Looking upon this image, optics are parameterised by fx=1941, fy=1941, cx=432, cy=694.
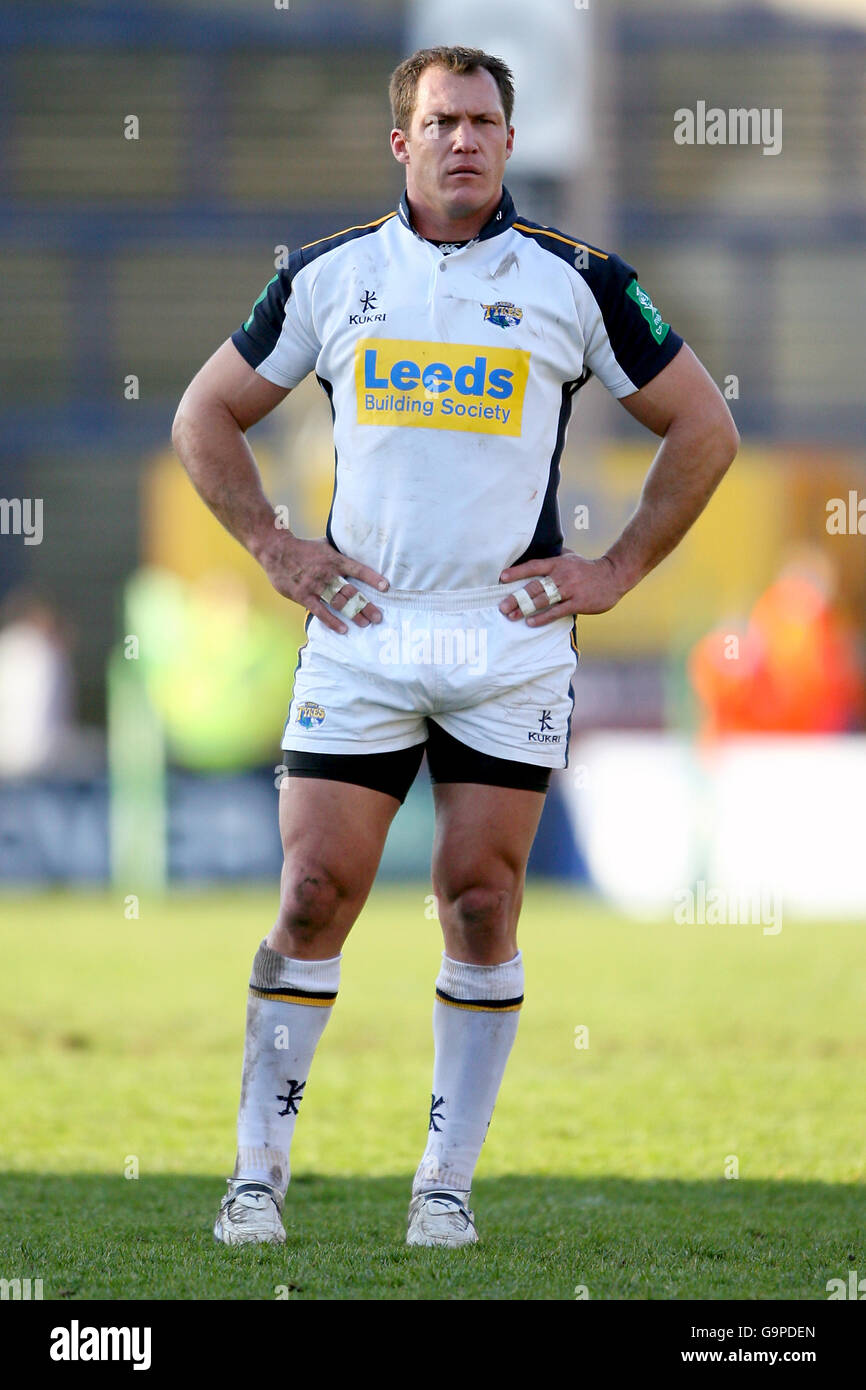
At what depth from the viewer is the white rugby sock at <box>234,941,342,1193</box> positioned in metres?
3.86

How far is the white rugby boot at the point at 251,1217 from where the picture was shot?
12.5 ft

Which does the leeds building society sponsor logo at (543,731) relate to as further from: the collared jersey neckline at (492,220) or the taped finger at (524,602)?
the collared jersey neckline at (492,220)

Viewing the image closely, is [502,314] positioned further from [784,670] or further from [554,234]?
[784,670]

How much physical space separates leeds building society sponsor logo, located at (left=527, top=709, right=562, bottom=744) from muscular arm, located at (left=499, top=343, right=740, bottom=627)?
0.19 metres

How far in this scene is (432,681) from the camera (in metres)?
3.81

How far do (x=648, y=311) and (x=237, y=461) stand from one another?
2.95ft

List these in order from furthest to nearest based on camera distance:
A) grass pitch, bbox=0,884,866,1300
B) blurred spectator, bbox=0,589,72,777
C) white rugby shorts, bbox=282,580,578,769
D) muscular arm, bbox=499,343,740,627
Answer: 1. blurred spectator, bbox=0,589,72,777
2. muscular arm, bbox=499,343,740,627
3. white rugby shorts, bbox=282,580,578,769
4. grass pitch, bbox=0,884,866,1300

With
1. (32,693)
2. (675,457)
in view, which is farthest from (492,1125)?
(32,693)

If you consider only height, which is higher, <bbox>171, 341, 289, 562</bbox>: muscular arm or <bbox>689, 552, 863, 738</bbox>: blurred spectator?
<bbox>689, 552, 863, 738</bbox>: blurred spectator

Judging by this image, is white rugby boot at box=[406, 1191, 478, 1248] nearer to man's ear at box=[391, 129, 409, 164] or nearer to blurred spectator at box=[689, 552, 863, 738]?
man's ear at box=[391, 129, 409, 164]

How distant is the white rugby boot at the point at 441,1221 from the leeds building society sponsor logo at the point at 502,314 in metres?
1.74

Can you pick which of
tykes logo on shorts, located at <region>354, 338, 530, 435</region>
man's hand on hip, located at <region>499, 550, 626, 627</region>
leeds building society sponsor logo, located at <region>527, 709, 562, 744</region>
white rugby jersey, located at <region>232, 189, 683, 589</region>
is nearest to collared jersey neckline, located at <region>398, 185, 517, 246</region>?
white rugby jersey, located at <region>232, 189, 683, 589</region>

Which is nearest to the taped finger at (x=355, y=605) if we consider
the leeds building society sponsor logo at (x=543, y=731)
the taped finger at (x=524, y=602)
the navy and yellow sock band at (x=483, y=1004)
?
the taped finger at (x=524, y=602)
